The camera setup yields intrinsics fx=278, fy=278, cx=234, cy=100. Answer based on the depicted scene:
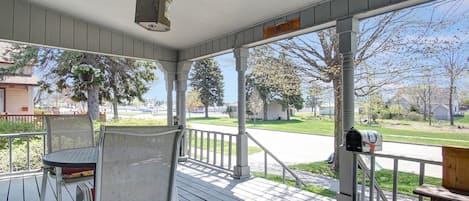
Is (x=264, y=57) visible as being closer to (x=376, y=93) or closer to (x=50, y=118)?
(x=376, y=93)

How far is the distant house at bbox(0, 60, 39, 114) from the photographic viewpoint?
28.9ft

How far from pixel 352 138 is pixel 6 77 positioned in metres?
10.6

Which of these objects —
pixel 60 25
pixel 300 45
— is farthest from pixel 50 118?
pixel 300 45

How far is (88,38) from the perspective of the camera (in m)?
4.52

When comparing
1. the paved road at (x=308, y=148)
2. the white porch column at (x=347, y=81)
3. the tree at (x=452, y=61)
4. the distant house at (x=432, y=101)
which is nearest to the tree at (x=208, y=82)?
the paved road at (x=308, y=148)

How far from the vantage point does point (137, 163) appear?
155 centimetres

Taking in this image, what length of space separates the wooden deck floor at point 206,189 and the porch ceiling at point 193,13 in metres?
2.27

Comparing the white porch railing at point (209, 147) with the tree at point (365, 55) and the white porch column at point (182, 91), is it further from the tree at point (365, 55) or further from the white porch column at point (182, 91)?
the tree at point (365, 55)

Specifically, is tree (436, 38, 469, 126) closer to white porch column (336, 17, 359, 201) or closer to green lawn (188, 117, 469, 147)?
green lawn (188, 117, 469, 147)

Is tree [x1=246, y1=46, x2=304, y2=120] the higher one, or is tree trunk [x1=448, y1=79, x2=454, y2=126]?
tree [x1=246, y1=46, x2=304, y2=120]

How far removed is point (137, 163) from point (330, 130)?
858cm

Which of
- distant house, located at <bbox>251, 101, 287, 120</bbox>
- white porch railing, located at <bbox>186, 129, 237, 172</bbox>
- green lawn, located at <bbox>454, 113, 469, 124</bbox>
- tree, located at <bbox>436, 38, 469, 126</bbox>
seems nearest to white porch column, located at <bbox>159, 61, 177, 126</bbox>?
white porch railing, located at <bbox>186, 129, 237, 172</bbox>

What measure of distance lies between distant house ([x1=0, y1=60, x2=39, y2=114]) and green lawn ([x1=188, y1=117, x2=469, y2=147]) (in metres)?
6.02

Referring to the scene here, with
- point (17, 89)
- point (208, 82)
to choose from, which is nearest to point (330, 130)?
point (208, 82)
